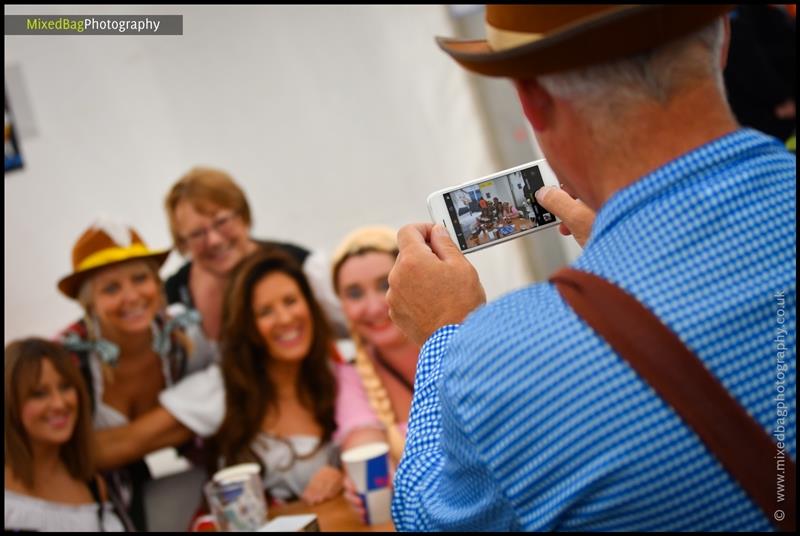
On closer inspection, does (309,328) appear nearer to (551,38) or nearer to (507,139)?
(507,139)

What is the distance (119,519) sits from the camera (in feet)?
8.68

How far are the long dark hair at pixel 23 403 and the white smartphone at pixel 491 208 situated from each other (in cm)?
167

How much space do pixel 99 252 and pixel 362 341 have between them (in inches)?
32.9

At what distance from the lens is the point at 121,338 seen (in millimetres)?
2730

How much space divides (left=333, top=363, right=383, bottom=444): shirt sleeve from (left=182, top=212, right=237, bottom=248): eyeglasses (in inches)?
22.4

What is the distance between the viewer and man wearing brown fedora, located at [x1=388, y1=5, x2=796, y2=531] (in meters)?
0.67

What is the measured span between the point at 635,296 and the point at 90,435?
2172mm

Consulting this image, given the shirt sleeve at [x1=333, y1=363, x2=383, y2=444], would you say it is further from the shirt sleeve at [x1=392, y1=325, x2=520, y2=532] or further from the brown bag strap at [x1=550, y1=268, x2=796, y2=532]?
the brown bag strap at [x1=550, y1=268, x2=796, y2=532]

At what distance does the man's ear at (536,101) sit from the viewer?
745 millimetres

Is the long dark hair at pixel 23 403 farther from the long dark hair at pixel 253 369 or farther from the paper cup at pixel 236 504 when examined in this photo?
the paper cup at pixel 236 504

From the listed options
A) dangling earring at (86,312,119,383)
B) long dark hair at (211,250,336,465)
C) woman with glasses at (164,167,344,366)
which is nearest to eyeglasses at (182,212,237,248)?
woman with glasses at (164,167,344,366)

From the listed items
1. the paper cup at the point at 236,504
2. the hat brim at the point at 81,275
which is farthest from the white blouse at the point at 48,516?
the hat brim at the point at 81,275

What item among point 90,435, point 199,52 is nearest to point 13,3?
point 199,52

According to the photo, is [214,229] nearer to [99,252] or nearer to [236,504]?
[99,252]
